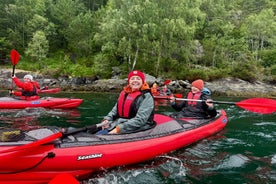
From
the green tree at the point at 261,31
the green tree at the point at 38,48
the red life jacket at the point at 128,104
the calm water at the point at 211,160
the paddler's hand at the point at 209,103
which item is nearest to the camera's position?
the calm water at the point at 211,160

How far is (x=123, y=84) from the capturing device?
70.8 ft

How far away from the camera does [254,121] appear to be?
9.80 metres

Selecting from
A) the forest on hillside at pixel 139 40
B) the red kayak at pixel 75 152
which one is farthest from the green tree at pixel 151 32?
the red kayak at pixel 75 152

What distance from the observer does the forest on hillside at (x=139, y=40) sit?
24.4 metres

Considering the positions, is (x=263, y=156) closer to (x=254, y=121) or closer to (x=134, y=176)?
(x=134, y=176)

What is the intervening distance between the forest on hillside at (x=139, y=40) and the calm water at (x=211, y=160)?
1591 centimetres

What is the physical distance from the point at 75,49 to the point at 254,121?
1061 inches

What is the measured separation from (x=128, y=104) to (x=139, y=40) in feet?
62.8

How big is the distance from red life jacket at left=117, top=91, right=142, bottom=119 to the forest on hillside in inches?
727

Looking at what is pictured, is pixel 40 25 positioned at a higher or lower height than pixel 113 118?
higher

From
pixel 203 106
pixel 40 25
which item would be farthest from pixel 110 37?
pixel 203 106

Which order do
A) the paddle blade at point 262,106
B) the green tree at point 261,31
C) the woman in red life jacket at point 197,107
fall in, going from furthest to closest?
the green tree at point 261,31 → the woman in red life jacket at point 197,107 → the paddle blade at point 262,106

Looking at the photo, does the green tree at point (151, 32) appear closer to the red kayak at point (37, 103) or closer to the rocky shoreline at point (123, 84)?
the rocky shoreline at point (123, 84)

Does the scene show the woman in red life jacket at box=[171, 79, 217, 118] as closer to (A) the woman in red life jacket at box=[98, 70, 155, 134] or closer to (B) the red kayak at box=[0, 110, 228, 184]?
(B) the red kayak at box=[0, 110, 228, 184]
